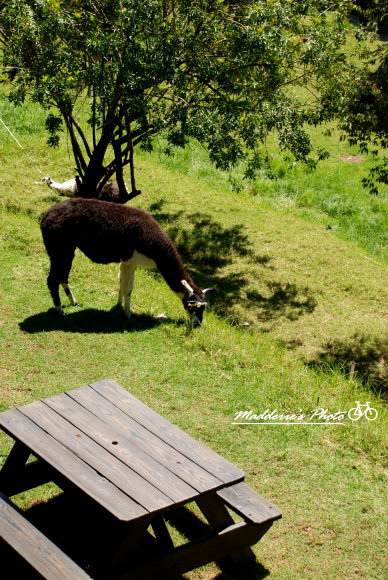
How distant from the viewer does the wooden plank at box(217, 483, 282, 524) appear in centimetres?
486

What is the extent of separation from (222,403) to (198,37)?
25.1 feet

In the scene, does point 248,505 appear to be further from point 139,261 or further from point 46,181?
point 46,181

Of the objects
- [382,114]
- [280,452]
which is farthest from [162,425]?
[382,114]

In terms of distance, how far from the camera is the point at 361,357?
1173cm

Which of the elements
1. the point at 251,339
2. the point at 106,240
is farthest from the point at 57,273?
the point at 251,339

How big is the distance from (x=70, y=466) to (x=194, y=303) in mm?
5474

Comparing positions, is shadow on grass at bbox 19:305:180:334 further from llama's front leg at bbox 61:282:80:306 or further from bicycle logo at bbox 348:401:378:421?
bicycle logo at bbox 348:401:378:421

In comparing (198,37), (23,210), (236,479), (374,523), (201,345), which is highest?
(198,37)

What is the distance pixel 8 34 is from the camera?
12953mm

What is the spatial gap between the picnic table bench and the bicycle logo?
9.27 ft

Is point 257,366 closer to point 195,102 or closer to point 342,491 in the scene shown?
point 342,491

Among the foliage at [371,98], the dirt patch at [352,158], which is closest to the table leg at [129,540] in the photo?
the foliage at [371,98]

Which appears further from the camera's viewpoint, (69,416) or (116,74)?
(116,74)

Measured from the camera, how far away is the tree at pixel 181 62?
11.8 m
